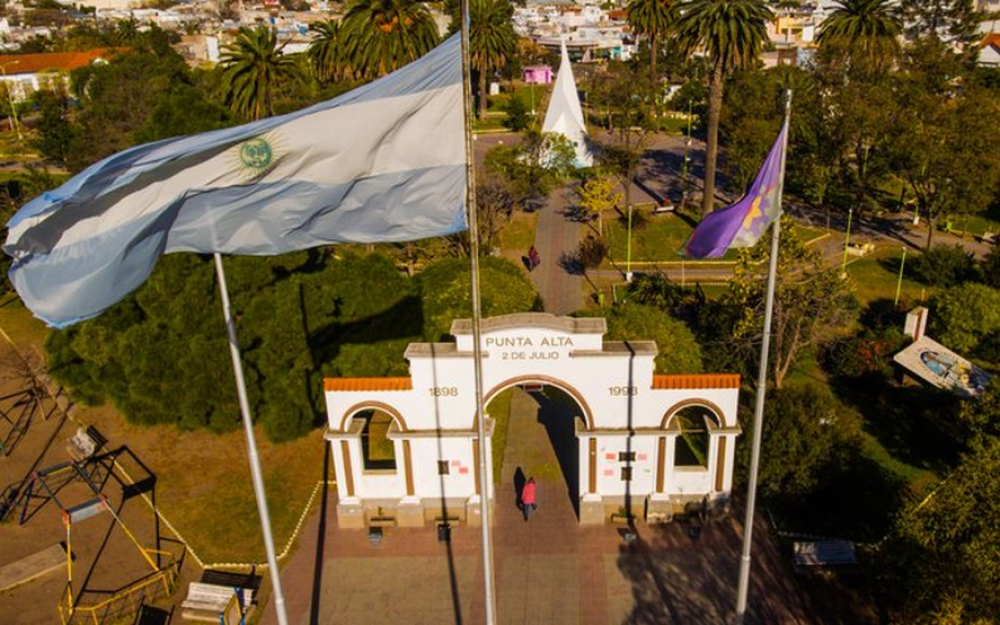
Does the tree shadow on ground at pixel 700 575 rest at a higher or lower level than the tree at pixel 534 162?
lower

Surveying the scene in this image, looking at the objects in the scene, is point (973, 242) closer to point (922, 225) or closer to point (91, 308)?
point (922, 225)

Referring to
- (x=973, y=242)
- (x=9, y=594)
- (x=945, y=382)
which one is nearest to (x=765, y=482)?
(x=945, y=382)

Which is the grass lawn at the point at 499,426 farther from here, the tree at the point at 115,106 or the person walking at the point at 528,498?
the tree at the point at 115,106

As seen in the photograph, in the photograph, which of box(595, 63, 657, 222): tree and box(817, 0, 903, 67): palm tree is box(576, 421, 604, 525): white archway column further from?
box(817, 0, 903, 67): palm tree

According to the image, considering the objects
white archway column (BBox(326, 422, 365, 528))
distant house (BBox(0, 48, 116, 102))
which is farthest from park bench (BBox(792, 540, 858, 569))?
distant house (BBox(0, 48, 116, 102))

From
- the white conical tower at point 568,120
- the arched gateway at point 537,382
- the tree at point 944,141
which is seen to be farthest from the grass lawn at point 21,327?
the tree at point 944,141

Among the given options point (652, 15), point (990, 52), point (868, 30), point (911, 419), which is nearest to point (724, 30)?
point (868, 30)

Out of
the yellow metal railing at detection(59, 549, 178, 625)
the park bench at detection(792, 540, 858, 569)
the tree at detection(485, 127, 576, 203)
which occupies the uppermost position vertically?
the tree at detection(485, 127, 576, 203)
